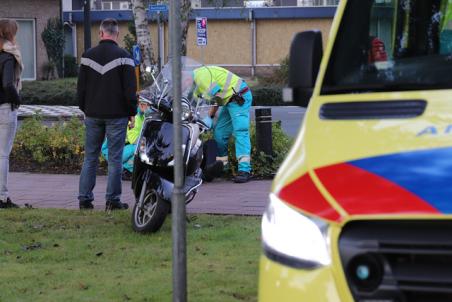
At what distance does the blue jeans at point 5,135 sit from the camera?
355 inches

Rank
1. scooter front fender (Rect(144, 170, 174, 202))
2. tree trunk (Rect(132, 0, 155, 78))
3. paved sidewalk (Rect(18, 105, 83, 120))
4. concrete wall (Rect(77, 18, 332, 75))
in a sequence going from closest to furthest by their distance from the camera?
scooter front fender (Rect(144, 170, 174, 202))
tree trunk (Rect(132, 0, 155, 78))
paved sidewalk (Rect(18, 105, 83, 120))
concrete wall (Rect(77, 18, 332, 75))

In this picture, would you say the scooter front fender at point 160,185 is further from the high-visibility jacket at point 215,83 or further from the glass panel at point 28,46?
the glass panel at point 28,46

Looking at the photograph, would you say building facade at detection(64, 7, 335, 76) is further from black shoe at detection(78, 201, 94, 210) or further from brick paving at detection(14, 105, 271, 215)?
black shoe at detection(78, 201, 94, 210)

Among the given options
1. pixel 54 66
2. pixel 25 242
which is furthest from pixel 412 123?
pixel 54 66

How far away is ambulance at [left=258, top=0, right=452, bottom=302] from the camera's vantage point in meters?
3.19

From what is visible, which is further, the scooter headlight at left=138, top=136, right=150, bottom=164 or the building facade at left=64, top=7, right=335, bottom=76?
the building facade at left=64, top=7, right=335, bottom=76

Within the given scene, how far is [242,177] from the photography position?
11.4 m

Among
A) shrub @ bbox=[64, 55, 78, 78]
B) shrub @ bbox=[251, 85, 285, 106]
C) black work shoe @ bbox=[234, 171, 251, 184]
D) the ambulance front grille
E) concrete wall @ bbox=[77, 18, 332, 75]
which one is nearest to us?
the ambulance front grille

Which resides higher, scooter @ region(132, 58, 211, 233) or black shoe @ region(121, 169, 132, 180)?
scooter @ region(132, 58, 211, 233)

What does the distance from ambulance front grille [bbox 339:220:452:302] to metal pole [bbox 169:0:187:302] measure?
6.06ft

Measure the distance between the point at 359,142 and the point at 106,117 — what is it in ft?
17.7

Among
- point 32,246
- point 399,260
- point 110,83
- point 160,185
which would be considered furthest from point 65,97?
point 399,260

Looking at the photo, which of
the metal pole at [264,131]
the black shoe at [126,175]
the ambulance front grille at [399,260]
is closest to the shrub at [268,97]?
the metal pole at [264,131]

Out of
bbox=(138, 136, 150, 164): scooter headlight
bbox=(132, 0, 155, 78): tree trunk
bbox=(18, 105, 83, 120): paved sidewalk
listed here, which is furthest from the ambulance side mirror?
bbox=(18, 105, 83, 120): paved sidewalk
